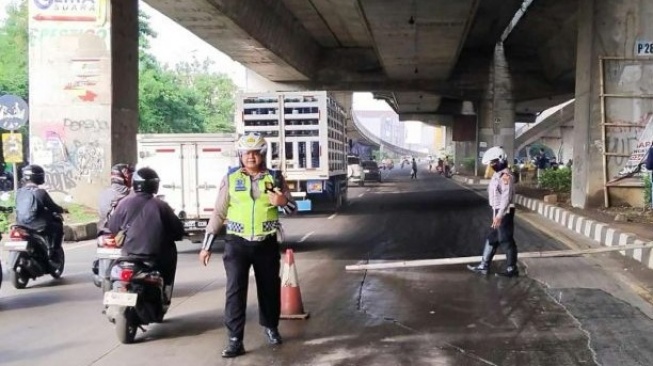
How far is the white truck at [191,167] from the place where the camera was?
11.8m

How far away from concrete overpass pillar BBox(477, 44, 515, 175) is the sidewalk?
64.0 feet

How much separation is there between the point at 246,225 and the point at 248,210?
0.13 m

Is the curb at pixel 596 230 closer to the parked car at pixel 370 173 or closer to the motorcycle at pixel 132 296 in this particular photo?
the motorcycle at pixel 132 296

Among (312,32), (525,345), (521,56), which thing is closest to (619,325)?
(525,345)

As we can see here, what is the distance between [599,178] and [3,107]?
1400cm

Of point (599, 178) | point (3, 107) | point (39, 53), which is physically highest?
point (39, 53)

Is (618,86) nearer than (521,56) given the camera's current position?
Yes

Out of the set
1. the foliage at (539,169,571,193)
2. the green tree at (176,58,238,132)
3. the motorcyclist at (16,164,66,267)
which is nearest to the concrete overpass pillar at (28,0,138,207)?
the motorcyclist at (16,164,66,267)

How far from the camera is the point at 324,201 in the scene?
61.0 ft

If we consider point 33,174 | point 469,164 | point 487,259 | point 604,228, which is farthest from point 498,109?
point 33,174

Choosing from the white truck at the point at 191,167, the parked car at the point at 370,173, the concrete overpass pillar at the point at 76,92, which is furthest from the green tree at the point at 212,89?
the white truck at the point at 191,167

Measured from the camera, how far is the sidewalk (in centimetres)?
1102

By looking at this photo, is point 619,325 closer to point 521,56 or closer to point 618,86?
point 618,86

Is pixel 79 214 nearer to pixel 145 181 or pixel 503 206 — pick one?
pixel 145 181
